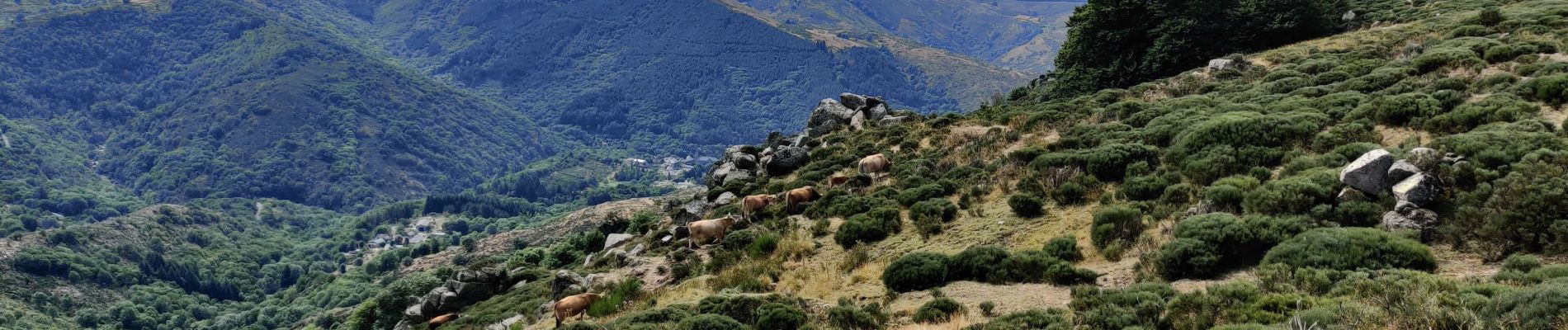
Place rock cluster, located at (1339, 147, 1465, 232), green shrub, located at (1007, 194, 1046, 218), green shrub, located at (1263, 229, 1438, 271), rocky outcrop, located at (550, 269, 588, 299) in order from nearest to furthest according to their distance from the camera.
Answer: green shrub, located at (1263, 229, 1438, 271) < rock cluster, located at (1339, 147, 1465, 232) < green shrub, located at (1007, 194, 1046, 218) < rocky outcrop, located at (550, 269, 588, 299)

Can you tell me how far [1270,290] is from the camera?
12.5m

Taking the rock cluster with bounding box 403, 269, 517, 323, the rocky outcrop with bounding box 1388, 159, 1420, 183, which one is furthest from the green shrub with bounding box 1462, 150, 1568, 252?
the rock cluster with bounding box 403, 269, 517, 323

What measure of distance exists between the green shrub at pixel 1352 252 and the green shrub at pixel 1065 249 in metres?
3.59

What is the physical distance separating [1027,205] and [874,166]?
36.5 ft

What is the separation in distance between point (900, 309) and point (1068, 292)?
2953mm

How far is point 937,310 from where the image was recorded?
1465cm

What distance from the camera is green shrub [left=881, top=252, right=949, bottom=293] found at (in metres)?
17.3

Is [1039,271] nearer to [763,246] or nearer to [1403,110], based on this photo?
[763,246]

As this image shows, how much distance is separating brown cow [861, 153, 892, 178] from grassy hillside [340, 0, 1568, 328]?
1044mm

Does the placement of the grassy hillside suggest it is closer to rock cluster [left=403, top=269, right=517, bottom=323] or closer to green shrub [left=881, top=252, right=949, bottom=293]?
green shrub [left=881, top=252, right=949, bottom=293]

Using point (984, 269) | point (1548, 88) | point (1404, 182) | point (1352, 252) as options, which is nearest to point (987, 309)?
point (984, 269)

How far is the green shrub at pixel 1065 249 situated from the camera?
55.8 ft

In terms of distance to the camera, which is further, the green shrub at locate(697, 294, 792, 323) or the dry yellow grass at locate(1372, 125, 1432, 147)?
the dry yellow grass at locate(1372, 125, 1432, 147)

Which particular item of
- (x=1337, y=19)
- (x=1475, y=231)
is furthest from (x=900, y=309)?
(x=1337, y=19)
